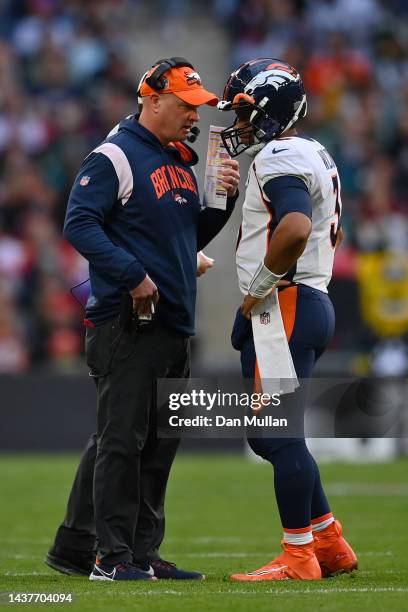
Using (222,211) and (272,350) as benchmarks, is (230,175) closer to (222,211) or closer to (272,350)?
(222,211)

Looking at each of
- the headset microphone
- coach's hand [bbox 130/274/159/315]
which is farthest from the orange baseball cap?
coach's hand [bbox 130/274/159/315]

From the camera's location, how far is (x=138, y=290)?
5859mm

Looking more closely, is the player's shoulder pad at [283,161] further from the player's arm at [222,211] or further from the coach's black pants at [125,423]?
the coach's black pants at [125,423]

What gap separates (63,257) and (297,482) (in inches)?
369

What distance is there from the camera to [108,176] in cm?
600

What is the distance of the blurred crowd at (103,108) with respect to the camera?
47.5 ft

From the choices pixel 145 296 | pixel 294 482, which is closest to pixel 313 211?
pixel 145 296

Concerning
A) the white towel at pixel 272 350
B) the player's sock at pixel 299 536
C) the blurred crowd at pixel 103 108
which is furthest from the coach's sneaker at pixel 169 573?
the blurred crowd at pixel 103 108

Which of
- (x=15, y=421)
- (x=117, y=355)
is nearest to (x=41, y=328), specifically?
(x=15, y=421)

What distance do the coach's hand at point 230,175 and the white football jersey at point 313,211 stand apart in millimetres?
154

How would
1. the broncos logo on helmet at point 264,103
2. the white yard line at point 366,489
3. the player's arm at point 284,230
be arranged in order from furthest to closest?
the white yard line at point 366,489 < the broncos logo on helmet at point 264,103 < the player's arm at point 284,230

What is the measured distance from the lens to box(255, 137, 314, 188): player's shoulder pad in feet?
19.3

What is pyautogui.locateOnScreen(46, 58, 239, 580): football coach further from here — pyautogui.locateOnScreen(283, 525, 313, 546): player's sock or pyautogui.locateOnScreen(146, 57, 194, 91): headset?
pyautogui.locateOnScreen(283, 525, 313, 546): player's sock

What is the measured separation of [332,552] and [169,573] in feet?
2.44
